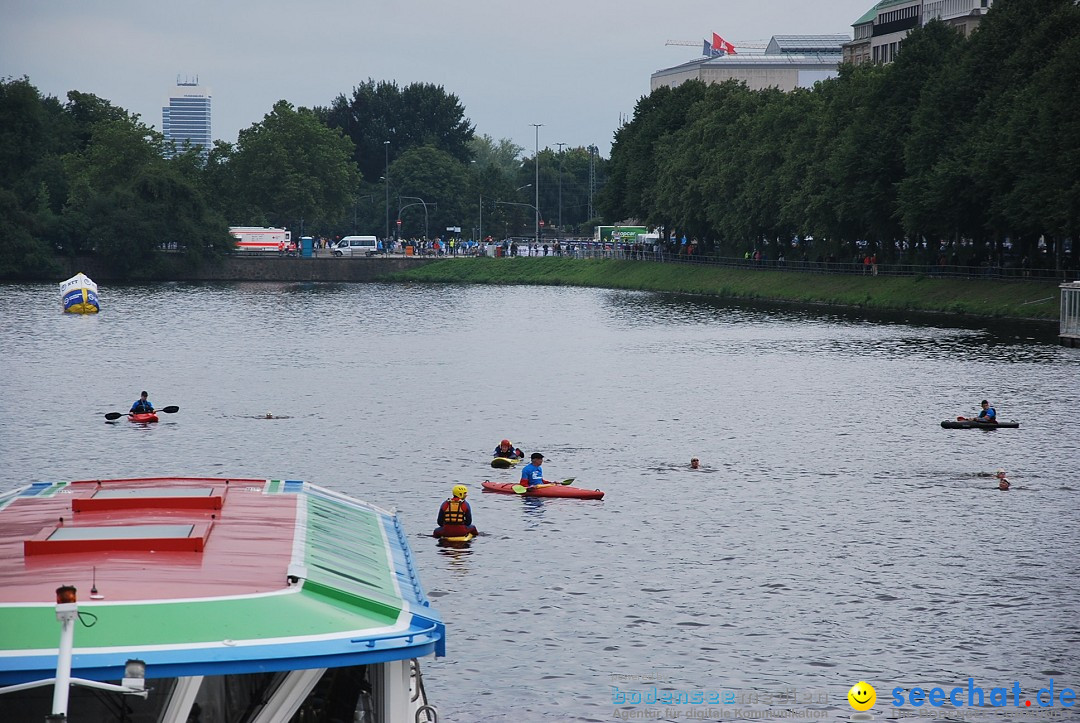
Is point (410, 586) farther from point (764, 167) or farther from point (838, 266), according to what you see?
point (764, 167)

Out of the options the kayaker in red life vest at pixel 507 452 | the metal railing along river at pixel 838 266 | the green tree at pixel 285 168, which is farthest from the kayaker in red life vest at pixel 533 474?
the green tree at pixel 285 168

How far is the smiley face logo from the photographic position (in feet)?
64.6

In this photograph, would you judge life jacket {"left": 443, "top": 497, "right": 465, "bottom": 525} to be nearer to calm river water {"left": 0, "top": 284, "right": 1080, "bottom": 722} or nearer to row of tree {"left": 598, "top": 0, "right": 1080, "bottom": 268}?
calm river water {"left": 0, "top": 284, "right": 1080, "bottom": 722}

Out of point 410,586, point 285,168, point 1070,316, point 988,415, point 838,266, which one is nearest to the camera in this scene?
point 410,586

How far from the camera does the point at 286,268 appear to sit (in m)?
168

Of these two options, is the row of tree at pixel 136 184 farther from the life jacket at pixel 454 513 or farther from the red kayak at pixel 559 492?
the life jacket at pixel 454 513

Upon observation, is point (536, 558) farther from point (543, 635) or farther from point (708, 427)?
point (708, 427)

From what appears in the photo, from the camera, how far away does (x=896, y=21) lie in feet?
517

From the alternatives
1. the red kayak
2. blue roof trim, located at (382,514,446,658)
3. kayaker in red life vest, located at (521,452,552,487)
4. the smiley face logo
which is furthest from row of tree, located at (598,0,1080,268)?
blue roof trim, located at (382,514,446,658)

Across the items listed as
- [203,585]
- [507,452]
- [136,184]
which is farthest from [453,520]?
[136,184]

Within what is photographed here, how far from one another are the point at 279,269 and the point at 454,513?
141 m

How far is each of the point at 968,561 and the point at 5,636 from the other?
23.1m

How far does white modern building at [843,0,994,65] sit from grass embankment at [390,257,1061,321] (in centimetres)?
3313

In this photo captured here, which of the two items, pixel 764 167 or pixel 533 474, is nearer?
pixel 533 474
